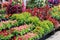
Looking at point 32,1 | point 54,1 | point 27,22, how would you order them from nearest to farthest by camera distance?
point 27,22 → point 32,1 → point 54,1

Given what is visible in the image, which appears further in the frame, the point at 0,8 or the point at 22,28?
the point at 0,8

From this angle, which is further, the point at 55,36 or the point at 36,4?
the point at 36,4

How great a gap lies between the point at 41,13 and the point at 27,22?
50.8 inches

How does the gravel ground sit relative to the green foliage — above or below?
below

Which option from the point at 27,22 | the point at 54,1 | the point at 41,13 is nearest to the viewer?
the point at 27,22

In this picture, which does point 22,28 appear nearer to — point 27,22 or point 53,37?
point 27,22

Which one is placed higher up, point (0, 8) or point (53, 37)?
point (0, 8)

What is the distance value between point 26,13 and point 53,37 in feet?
5.01

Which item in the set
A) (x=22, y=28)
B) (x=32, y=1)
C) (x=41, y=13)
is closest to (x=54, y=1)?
(x=32, y=1)

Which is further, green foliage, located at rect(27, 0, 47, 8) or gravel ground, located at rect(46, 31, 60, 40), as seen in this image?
green foliage, located at rect(27, 0, 47, 8)

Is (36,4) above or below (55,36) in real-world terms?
above

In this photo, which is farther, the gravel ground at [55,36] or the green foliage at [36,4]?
the green foliage at [36,4]

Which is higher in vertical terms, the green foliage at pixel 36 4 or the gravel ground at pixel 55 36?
the green foliage at pixel 36 4

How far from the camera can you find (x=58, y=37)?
10477 millimetres
